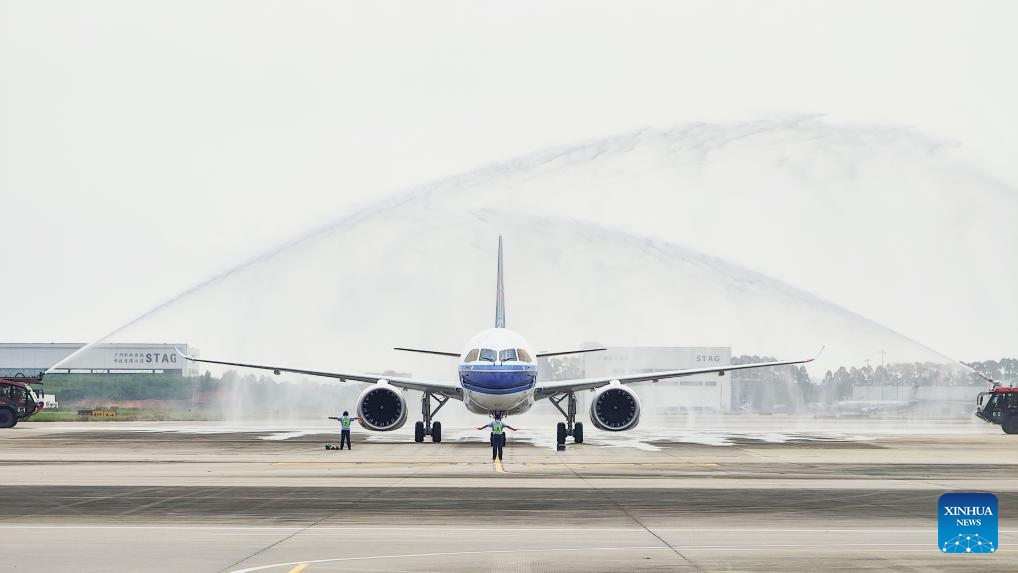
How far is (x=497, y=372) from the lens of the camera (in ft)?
148

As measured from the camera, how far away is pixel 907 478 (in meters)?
30.4

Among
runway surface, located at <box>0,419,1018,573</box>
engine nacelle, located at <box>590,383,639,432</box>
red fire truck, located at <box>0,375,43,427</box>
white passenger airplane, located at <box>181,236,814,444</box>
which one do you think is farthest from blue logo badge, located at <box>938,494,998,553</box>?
red fire truck, located at <box>0,375,43,427</box>

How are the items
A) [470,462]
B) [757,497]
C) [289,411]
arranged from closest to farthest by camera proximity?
1. [757,497]
2. [470,462]
3. [289,411]

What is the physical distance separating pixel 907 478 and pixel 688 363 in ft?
357

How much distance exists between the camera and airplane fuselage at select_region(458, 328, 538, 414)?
45094 mm

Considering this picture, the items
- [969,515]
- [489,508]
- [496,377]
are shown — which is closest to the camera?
[969,515]

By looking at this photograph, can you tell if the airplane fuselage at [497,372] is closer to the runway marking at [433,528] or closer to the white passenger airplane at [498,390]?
the white passenger airplane at [498,390]

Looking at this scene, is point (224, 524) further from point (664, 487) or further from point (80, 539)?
point (664, 487)

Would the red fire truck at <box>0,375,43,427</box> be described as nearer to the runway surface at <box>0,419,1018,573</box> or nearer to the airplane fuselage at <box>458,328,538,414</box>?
the runway surface at <box>0,419,1018,573</box>

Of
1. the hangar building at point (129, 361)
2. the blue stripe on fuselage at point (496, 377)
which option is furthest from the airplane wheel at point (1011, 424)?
A: the hangar building at point (129, 361)

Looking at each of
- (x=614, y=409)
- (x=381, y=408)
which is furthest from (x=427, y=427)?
(x=614, y=409)

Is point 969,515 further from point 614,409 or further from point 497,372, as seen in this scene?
point 614,409

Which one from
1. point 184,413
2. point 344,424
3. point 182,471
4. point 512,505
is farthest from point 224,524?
point 184,413

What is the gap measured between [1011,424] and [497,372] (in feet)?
103
